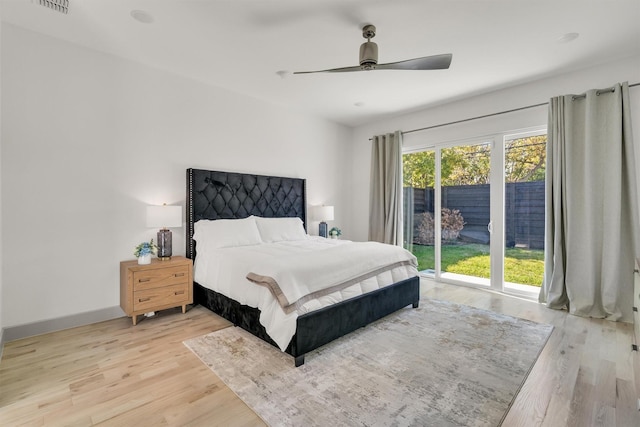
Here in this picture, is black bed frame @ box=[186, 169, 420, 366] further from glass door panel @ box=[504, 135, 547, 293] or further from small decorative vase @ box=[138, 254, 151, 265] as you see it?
glass door panel @ box=[504, 135, 547, 293]

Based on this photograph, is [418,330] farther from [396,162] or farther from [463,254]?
[396,162]

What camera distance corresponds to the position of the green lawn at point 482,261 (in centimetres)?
408

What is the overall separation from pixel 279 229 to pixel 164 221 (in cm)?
154

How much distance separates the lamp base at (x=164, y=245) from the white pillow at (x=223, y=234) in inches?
13.2

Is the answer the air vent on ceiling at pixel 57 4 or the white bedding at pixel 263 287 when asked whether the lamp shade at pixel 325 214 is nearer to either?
the white bedding at pixel 263 287

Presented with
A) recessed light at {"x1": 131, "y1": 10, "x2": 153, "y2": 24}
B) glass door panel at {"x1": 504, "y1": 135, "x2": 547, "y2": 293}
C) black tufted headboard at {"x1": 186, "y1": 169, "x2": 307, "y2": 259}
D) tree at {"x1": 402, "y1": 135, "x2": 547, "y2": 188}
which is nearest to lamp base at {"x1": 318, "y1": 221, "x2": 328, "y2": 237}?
black tufted headboard at {"x1": 186, "y1": 169, "x2": 307, "y2": 259}

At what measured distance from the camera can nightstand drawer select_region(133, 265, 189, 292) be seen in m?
3.04

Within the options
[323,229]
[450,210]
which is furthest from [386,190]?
[323,229]

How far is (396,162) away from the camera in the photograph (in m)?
5.32

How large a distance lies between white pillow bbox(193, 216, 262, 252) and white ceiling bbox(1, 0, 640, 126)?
189 centimetres

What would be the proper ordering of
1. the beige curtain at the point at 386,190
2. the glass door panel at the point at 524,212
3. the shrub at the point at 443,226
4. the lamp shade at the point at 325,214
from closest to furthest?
the glass door panel at the point at 524,212
the shrub at the point at 443,226
the lamp shade at the point at 325,214
the beige curtain at the point at 386,190

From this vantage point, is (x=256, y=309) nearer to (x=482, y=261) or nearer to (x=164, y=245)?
(x=164, y=245)

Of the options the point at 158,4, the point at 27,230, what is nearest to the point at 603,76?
the point at 158,4

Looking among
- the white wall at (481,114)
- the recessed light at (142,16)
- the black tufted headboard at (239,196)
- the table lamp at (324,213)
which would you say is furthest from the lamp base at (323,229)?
the recessed light at (142,16)
